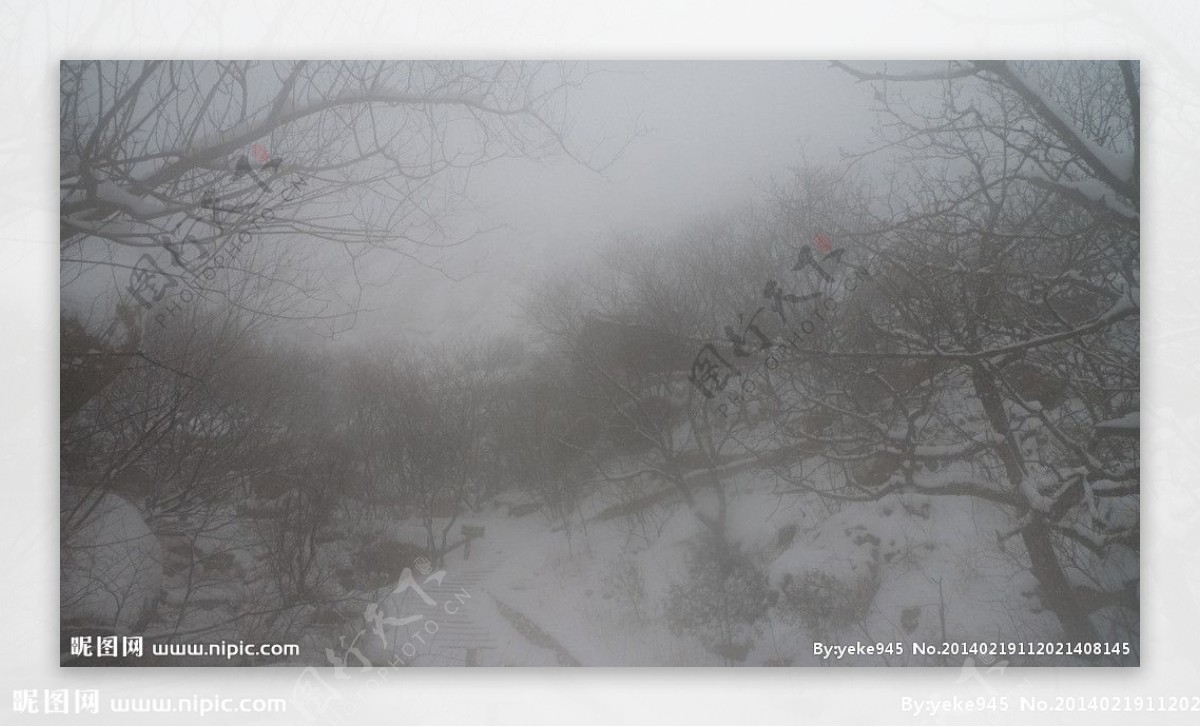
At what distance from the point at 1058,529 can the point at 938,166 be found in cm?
135

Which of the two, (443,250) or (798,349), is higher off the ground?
(443,250)

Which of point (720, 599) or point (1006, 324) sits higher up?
Answer: point (1006, 324)

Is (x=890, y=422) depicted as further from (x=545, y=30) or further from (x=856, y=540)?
(x=545, y=30)

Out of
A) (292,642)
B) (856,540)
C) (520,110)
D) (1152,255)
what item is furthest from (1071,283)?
(292,642)

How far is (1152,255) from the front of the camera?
3.30 meters

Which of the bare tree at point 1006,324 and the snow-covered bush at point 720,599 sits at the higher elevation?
the bare tree at point 1006,324

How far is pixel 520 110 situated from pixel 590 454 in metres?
1.26

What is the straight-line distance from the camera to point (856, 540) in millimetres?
3252

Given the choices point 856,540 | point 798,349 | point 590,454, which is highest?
point 798,349

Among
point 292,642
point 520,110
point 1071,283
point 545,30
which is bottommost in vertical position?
point 292,642

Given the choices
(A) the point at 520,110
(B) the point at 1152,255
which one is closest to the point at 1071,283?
(B) the point at 1152,255

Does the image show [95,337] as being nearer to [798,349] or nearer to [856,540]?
[798,349]

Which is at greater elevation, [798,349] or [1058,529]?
[798,349]

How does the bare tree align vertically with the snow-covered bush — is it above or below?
above
